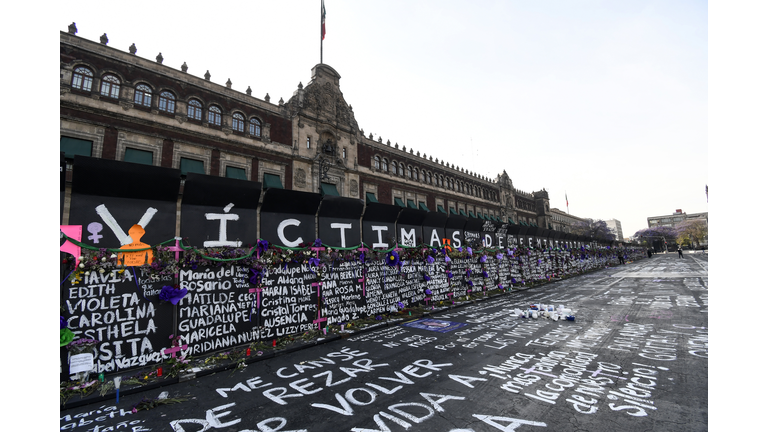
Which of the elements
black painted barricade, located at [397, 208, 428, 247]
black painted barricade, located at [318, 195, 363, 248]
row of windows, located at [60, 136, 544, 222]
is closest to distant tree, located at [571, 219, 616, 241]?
black painted barricade, located at [397, 208, 428, 247]

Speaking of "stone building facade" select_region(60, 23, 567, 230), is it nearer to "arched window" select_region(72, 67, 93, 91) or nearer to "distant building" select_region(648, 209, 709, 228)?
"arched window" select_region(72, 67, 93, 91)

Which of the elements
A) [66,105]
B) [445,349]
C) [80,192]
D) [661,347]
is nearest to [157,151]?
[66,105]

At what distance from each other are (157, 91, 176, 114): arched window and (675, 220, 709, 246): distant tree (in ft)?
466

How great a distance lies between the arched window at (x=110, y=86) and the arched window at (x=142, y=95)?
897 mm

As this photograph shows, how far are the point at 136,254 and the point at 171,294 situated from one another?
1.10 m

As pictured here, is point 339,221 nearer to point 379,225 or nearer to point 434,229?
point 379,225

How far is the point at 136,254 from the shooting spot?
244 inches

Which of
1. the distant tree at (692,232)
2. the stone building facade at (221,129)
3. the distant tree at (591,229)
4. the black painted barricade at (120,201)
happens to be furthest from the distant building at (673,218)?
the black painted barricade at (120,201)

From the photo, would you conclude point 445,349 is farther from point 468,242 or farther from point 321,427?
point 468,242

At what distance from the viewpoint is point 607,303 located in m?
12.5

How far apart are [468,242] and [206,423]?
1356cm

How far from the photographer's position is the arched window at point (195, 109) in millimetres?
22156

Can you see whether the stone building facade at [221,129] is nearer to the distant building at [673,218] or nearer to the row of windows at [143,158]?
the row of windows at [143,158]

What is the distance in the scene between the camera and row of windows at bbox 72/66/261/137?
1806cm
